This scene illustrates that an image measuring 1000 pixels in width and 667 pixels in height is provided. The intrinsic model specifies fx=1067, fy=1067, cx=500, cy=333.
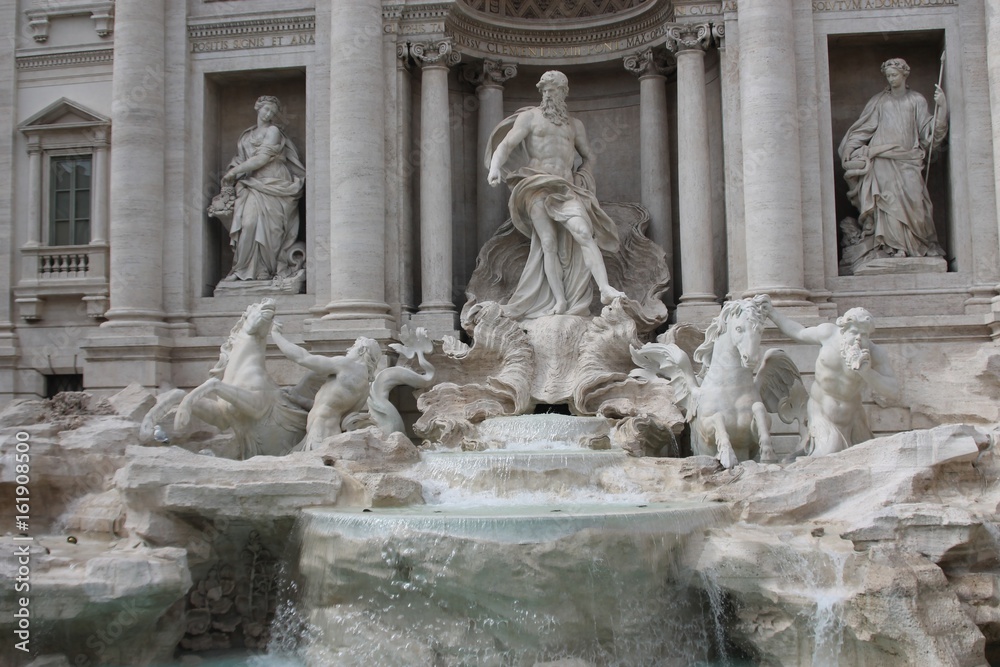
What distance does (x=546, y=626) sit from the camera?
8.09 m

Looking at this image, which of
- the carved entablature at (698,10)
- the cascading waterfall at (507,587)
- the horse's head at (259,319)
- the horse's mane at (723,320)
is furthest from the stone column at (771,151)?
the horse's head at (259,319)

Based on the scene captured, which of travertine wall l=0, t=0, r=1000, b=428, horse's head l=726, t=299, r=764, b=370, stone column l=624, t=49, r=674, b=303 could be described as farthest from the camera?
stone column l=624, t=49, r=674, b=303

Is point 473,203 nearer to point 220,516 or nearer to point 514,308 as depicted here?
point 514,308

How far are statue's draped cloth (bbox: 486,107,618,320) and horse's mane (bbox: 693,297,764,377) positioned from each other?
2732mm

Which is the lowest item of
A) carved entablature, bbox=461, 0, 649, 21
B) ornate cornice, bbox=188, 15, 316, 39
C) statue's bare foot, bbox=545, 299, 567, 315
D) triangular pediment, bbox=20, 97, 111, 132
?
statue's bare foot, bbox=545, 299, 567, 315

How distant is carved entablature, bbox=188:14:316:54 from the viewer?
14.9 m

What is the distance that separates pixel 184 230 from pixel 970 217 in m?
10.4

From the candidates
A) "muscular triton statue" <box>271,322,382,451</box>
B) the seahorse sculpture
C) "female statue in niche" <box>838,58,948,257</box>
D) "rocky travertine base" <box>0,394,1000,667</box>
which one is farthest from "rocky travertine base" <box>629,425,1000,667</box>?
"female statue in niche" <box>838,58,948,257</box>

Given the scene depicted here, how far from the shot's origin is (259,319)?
12.0 m

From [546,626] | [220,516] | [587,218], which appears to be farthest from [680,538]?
[587,218]

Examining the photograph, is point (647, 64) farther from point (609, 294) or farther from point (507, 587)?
point (507, 587)

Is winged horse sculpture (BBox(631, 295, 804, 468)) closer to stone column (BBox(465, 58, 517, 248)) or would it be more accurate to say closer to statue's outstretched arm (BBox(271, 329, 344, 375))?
statue's outstretched arm (BBox(271, 329, 344, 375))

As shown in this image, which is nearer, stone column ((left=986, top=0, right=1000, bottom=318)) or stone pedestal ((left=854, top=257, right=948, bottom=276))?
stone column ((left=986, top=0, right=1000, bottom=318))

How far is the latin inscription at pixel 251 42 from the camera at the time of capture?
14.9m
